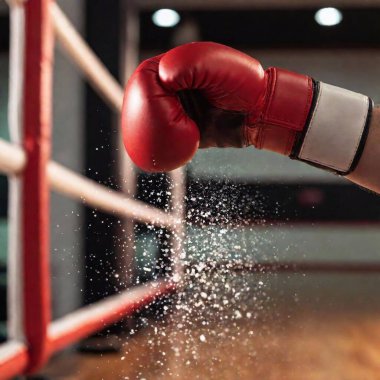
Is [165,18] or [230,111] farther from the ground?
[165,18]

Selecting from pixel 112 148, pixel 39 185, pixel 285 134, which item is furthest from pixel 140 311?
pixel 285 134

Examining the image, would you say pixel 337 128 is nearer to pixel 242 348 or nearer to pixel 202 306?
pixel 242 348

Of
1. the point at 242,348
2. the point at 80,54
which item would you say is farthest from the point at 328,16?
the point at 80,54

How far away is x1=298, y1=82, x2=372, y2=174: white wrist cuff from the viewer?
0.86 metres

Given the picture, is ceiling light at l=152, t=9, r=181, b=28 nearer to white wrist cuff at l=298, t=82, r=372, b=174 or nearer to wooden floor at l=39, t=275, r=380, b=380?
wooden floor at l=39, t=275, r=380, b=380

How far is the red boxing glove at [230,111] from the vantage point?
2.64ft

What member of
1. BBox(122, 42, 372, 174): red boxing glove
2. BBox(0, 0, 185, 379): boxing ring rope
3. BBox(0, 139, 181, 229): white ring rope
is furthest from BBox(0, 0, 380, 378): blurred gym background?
BBox(122, 42, 372, 174): red boxing glove

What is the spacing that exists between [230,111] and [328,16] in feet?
13.4

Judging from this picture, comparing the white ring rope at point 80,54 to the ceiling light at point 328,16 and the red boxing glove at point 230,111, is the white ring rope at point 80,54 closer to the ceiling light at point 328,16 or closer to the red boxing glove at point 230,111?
the red boxing glove at point 230,111

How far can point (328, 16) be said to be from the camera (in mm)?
4629

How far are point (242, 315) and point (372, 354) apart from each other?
1.09 metres

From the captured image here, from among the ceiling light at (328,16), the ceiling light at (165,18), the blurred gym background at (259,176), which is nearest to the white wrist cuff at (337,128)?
the blurred gym background at (259,176)

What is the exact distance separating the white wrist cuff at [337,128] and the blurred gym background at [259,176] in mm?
1461

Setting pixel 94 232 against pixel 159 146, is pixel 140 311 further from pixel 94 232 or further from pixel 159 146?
pixel 159 146
